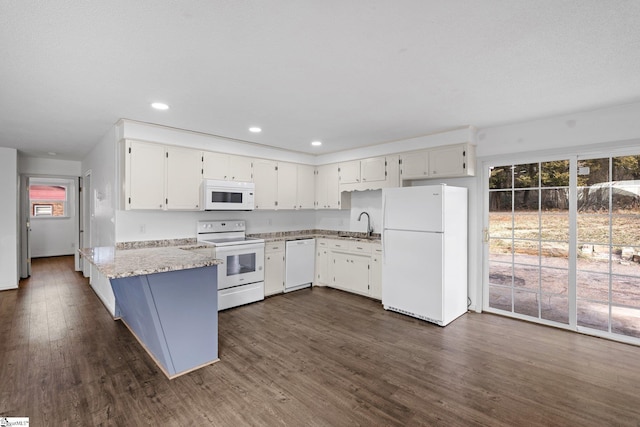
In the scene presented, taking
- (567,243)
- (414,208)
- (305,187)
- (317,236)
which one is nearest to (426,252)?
(414,208)

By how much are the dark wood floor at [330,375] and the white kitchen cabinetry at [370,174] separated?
6.87 feet

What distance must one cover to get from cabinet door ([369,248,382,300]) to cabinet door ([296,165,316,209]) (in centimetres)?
176

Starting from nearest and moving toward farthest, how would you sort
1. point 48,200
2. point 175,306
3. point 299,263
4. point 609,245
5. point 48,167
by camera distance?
point 175,306 < point 609,245 < point 299,263 < point 48,167 < point 48,200

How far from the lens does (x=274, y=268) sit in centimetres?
492

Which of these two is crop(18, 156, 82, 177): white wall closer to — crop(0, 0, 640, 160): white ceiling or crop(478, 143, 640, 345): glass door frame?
crop(0, 0, 640, 160): white ceiling

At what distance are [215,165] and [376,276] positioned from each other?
2.96m

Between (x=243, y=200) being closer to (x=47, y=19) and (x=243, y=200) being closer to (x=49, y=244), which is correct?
(x=47, y=19)

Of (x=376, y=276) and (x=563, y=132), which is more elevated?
(x=563, y=132)

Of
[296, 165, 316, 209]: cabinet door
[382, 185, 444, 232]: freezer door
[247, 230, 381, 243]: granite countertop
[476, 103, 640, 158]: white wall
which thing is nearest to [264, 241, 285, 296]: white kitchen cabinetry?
[247, 230, 381, 243]: granite countertop

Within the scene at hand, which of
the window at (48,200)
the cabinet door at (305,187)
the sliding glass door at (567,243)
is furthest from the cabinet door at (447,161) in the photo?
the window at (48,200)

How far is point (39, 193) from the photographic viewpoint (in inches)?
360

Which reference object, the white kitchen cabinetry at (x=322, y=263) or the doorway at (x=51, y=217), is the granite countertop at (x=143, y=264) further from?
the doorway at (x=51, y=217)

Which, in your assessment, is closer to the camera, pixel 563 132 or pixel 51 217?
pixel 563 132

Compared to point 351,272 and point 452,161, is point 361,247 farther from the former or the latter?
point 452,161
